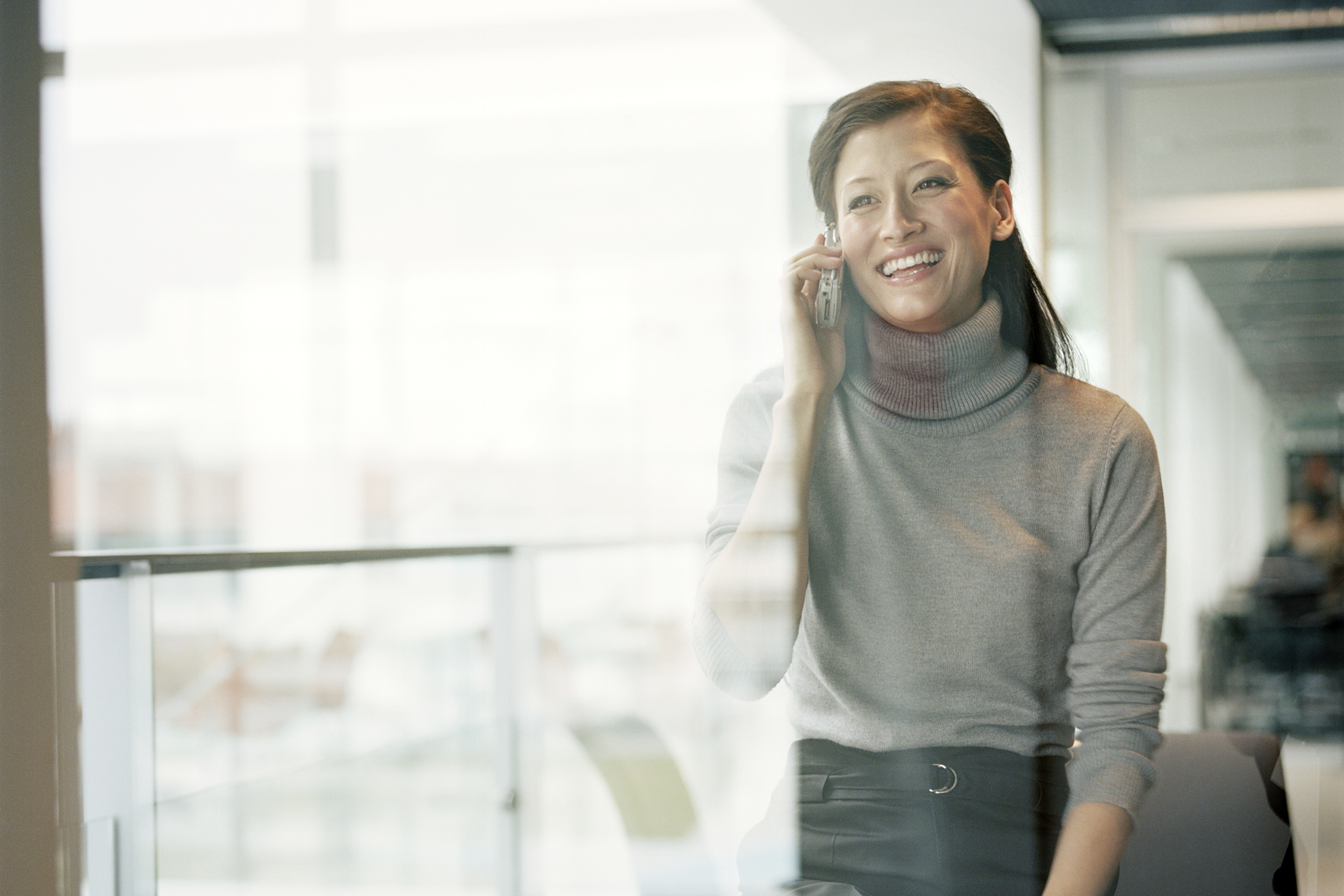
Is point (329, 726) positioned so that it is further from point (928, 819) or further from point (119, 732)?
point (928, 819)

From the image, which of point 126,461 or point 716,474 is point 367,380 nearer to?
point 126,461

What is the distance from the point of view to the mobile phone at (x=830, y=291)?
125cm

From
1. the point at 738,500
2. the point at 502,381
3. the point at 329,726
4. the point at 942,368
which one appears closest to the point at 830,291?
the point at 942,368

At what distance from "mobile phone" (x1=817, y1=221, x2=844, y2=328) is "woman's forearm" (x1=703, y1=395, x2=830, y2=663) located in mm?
86

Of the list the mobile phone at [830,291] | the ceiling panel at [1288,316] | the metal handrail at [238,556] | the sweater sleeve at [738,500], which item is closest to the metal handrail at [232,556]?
the metal handrail at [238,556]

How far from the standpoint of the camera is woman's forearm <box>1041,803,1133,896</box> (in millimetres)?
1229

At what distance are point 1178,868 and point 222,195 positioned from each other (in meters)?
1.46

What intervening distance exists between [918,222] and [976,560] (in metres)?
0.37

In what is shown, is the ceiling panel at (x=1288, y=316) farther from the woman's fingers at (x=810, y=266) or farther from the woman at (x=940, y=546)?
the woman's fingers at (x=810, y=266)

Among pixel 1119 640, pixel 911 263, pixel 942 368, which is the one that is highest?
pixel 911 263

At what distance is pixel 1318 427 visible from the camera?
1233 mm

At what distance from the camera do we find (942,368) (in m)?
1.24

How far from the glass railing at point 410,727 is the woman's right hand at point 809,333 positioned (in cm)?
24

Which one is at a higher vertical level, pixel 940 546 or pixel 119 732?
pixel 940 546
